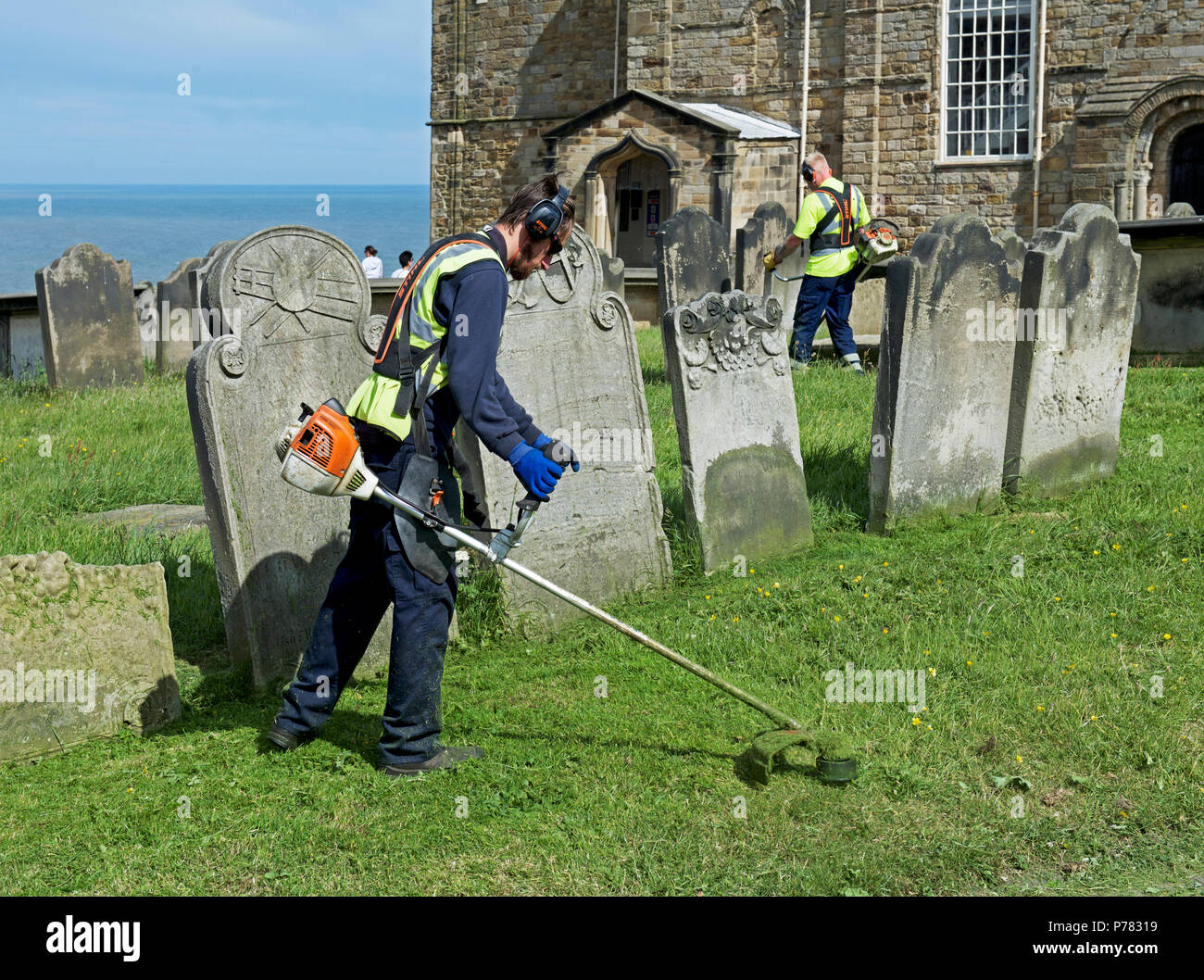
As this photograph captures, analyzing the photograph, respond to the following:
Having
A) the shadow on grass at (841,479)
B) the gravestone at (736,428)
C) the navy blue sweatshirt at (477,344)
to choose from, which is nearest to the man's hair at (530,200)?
the navy blue sweatshirt at (477,344)

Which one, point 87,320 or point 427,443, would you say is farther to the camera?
point 87,320

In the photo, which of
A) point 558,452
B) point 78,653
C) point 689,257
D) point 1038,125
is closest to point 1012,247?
point 689,257

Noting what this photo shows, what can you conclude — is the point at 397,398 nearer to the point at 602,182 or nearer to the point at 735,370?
the point at 735,370

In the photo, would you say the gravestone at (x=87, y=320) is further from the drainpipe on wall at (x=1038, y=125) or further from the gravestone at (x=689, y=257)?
the drainpipe on wall at (x=1038, y=125)

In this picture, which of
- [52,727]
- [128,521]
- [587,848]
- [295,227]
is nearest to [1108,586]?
[587,848]

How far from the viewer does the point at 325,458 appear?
161 inches

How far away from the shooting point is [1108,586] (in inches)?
242

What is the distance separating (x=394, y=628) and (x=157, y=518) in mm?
3977

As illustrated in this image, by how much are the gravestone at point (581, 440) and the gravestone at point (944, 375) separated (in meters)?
1.58

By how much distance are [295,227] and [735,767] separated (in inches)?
116

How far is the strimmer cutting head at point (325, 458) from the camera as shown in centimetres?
409

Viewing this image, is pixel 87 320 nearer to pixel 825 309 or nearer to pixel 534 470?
pixel 825 309

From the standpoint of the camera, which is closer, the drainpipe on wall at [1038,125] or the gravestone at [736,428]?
the gravestone at [736,428]

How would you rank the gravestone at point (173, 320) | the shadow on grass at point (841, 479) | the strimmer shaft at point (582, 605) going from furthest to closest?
the gravestone at point (173, 320) < the shadow on grass at point (841, 479) < the strimmer shaft at point (582, 605)
